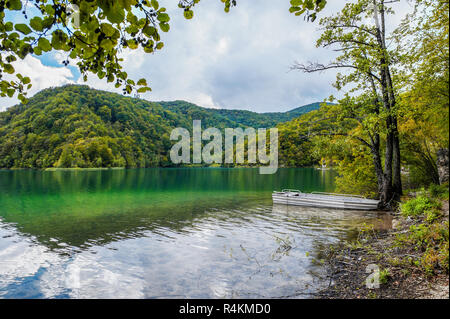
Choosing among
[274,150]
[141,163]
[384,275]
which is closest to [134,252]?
[384,275]

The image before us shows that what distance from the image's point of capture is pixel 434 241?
Answer: 5.96m

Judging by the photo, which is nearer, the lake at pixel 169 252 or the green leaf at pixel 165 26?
the green leaf at pixel 165 26

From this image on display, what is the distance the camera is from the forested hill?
112750 millimetres

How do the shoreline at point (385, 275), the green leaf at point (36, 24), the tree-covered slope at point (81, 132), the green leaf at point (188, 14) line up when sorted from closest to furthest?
the green leaf at point (36, 24) → the green leaf at point (188, 14) → the shoreline at point (385, 275) → the tree-covered slope at point (81, 132)

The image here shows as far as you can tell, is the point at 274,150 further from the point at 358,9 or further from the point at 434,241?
the point at 434,241

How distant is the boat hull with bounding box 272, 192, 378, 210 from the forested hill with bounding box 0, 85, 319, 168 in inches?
4162

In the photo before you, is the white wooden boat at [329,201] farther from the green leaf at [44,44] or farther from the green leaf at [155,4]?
the green leaf at [44,44]

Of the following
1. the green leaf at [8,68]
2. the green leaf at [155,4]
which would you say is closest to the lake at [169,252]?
the green leaf at [8,68]

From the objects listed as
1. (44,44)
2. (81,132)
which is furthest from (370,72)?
(81,132)

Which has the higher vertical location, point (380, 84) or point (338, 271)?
point (380, 84)

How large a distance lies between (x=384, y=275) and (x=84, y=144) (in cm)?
12649

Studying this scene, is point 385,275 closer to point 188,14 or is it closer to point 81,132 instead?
point 188,14

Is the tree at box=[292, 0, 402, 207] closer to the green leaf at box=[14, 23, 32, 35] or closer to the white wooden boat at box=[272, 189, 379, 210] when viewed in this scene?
the white wooden boat at box=[272, 189, 379, 210]

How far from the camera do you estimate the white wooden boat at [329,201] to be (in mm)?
17797
